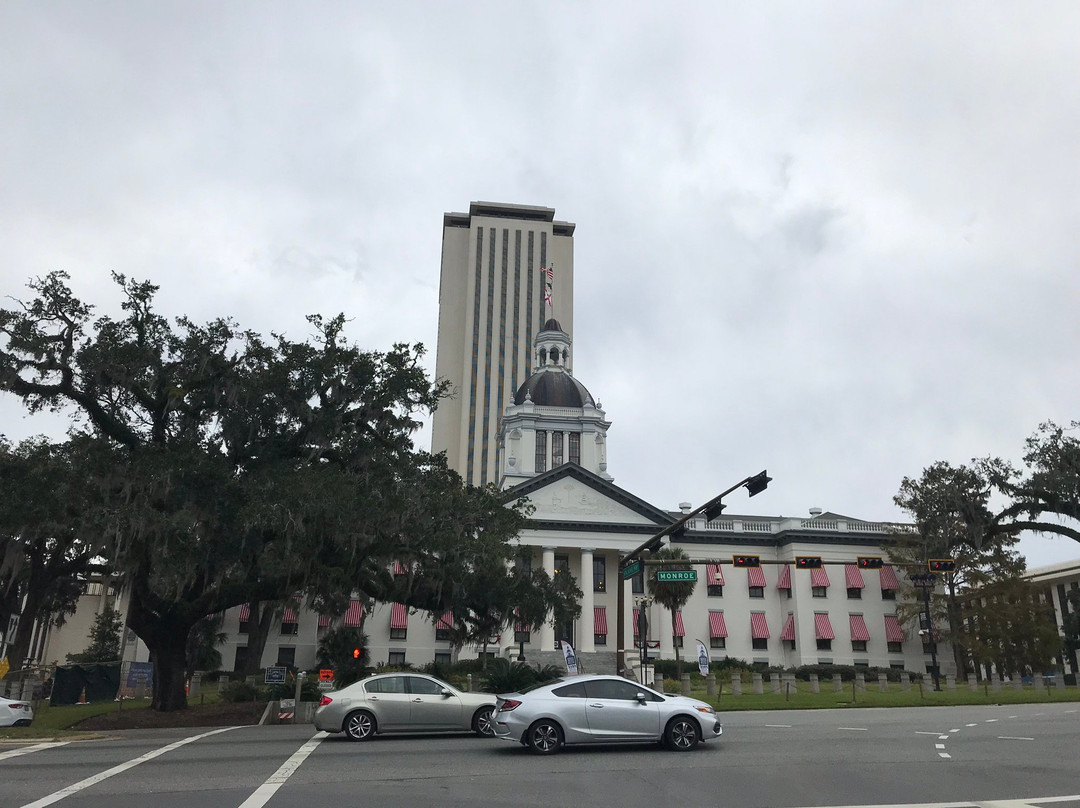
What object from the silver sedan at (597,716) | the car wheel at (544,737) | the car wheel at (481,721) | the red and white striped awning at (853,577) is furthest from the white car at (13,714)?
the red and white striped awning at (853,577)

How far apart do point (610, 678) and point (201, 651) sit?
4580 cm

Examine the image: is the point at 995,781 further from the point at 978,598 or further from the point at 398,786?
the point at 978,598

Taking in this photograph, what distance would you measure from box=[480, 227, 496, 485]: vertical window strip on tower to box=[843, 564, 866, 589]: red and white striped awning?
55621mm

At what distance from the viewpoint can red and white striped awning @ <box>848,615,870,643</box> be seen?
63062 mm

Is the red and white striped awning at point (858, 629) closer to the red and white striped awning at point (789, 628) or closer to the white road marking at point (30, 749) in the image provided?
the red and white striped awning at point (789, 628)

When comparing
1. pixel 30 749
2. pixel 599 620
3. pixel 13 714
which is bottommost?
pixel 30 749

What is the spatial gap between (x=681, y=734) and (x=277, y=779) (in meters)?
6.67

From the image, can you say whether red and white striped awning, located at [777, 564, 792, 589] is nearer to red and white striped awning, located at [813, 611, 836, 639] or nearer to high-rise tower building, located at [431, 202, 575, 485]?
red and white striped awning, located at [813, 611, 836, 639]

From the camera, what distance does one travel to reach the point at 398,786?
11.4 metres

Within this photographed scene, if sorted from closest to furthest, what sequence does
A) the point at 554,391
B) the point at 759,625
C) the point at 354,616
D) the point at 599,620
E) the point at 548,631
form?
1. the point at 548,631
2. the point at 354,616
3. the point at 599,620
4. the point at 759,625
5. the point at 554,391

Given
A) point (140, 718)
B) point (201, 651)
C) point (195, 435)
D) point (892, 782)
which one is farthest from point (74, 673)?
point (892, 782)

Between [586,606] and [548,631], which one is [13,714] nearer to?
[548,631]

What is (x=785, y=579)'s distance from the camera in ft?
216

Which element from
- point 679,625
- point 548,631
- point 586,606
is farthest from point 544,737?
point 679,625
